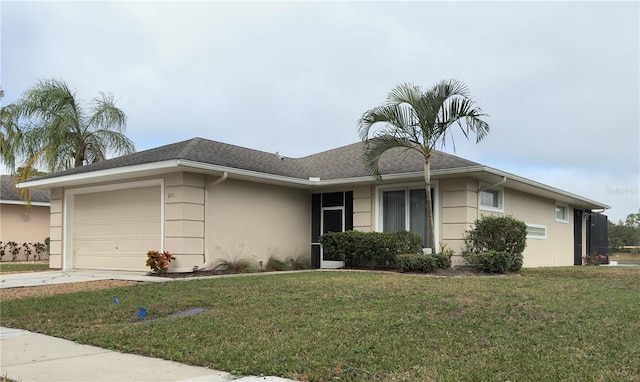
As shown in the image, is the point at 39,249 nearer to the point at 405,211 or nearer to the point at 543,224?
the point at 405,211

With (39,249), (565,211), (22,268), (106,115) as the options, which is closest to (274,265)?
(22,268)

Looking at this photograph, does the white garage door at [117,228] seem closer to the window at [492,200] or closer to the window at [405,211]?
the window at [405,211]

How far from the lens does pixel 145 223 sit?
1464 centimetres

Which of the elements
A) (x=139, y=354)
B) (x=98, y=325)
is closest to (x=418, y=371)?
(x=139, y=354)

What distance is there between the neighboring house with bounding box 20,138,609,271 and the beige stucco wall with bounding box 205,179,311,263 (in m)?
0.03

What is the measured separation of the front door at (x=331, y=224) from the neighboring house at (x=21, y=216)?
15.1 m

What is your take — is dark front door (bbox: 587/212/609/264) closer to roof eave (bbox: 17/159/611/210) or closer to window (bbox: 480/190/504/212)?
roof eave (bbox: 17/159/611/210)

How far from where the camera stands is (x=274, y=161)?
17562mm

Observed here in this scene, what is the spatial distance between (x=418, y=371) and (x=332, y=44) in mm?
12754

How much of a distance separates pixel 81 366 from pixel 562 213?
21.6 metres

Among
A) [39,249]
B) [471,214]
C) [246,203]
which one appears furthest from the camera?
[39,249]

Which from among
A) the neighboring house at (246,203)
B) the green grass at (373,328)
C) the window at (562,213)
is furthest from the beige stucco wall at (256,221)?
the window at (562,213)

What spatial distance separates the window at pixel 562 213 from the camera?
21.5 m

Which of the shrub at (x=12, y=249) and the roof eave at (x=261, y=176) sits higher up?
the roof eave at (x=261, y=176)
